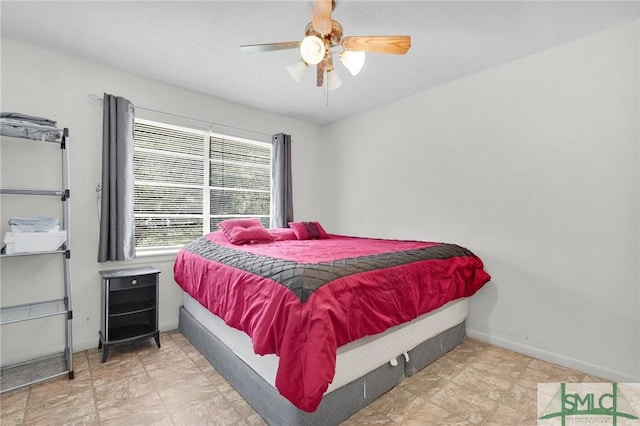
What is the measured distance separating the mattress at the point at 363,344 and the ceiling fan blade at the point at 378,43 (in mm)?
1755

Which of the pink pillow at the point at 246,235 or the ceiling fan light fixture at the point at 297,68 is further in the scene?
the pink pillow at the point at 246,235

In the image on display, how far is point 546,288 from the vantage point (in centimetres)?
245

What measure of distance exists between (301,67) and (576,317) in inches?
110

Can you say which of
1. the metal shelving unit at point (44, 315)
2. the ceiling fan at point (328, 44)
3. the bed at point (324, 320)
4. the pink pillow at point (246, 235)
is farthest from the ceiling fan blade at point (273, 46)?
the pink pillow at point (246, 235)

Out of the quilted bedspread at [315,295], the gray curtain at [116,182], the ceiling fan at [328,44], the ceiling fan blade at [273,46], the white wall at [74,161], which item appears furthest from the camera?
the gray curtain at [116,182]

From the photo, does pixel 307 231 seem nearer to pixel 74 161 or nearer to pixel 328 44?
pixel 328 44

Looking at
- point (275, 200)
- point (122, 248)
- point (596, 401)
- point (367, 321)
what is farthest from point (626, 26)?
point (122, 248)

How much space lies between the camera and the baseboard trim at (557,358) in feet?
6.93

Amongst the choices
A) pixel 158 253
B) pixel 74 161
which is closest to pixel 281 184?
pixel 158 253

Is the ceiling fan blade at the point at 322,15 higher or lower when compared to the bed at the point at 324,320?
higher

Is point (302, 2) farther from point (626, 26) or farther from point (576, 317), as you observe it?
point (576, 317)

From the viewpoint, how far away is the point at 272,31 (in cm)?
222
